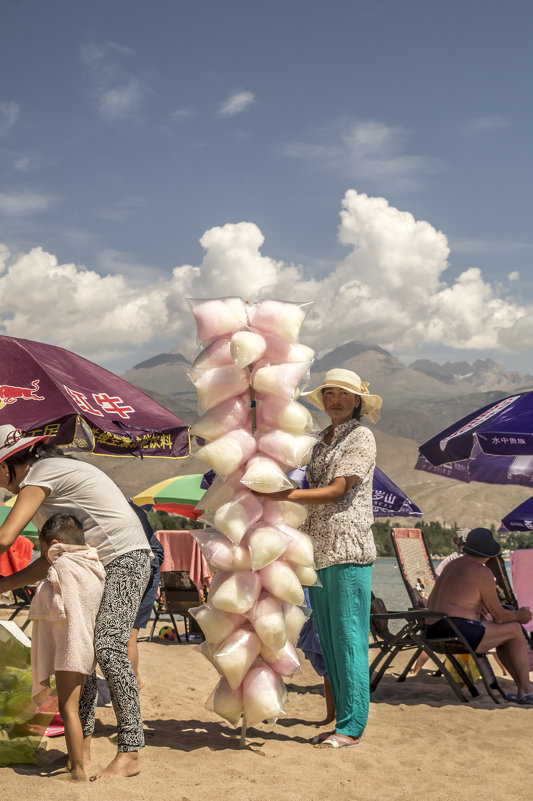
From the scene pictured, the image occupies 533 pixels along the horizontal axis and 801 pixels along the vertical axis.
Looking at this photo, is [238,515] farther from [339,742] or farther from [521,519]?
[521,519]

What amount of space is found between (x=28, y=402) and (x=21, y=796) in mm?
2245

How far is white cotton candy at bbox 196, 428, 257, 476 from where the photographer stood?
12.6 ft

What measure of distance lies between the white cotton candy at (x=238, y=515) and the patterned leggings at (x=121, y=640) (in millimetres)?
466

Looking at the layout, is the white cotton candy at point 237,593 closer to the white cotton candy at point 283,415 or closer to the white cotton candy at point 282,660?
the white cotton candy at point 282,660

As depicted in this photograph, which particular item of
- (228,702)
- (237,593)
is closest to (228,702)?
(228,702)

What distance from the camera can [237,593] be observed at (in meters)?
3.82

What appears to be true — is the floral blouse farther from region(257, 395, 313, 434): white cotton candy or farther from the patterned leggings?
the patterned leggings

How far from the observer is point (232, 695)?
13.0 feet

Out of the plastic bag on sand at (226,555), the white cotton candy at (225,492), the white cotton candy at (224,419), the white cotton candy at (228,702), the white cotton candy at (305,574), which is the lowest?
the white cotton candy at (228,702)

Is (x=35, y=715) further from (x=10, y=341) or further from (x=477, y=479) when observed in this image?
(x=477, y=479)

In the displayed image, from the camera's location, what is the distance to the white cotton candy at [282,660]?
12.8 feet

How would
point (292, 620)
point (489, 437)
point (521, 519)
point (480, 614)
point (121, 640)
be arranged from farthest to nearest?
point (521, 519)
point (480, 614)
point (489, 437)
point (292, 620)
point (121, 640)

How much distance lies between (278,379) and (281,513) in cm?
68

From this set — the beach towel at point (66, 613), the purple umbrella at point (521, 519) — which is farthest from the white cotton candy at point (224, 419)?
the purple umbrella at point (521, 519)
